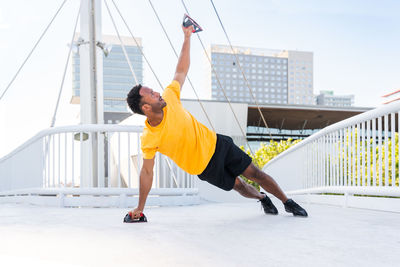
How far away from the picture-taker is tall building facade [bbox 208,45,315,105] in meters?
174

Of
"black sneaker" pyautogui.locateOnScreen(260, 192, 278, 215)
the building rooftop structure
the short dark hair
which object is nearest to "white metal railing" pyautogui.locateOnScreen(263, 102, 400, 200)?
"black sneaker" pyautogui.locateOnScreen(260, 192, 278, 215)

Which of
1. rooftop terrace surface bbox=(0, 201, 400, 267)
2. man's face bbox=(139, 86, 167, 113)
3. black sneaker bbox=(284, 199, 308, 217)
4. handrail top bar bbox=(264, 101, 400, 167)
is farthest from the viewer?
handrail top bar bbox=(264, 101, 400, 167)

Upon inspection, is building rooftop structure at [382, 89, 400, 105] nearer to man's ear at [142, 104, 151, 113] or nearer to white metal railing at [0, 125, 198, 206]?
white metal railing at [0, 125, 198, 206]

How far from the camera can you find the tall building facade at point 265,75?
17362cm

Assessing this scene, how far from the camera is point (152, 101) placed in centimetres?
310

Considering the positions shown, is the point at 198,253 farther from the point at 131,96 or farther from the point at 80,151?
the point at 80,151

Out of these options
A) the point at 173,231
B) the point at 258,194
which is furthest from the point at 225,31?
the point at 173,231

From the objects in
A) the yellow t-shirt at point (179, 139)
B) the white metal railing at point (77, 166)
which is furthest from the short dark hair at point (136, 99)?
the white metal railing at point (77, 166)

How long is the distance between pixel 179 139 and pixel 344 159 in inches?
106

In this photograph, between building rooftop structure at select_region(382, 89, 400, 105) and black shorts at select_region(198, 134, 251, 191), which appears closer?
black shorts at select_region(198, 134, 251, 191)

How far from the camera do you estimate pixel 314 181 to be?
622 cm

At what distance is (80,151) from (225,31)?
15.7 ft

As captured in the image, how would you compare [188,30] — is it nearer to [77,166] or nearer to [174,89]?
[174,89]

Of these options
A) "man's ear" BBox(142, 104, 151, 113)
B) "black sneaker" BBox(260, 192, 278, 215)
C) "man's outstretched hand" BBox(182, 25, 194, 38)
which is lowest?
"black sneaker" BBox(260, 192, 278, 215)
